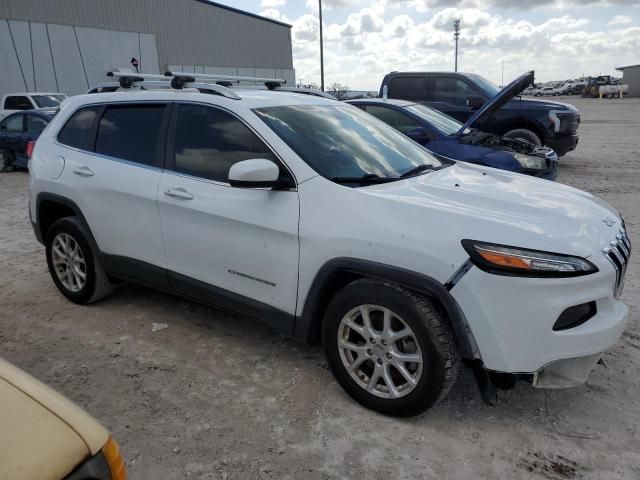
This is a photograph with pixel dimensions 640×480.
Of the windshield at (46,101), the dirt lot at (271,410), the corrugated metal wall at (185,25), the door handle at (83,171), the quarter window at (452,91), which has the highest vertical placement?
the corrugated metal wall at (185,25)

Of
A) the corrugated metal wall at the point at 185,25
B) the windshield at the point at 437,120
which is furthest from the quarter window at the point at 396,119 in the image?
the corrugated metal wall at the point at 185,25

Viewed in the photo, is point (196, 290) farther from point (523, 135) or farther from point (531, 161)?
point (523, 135)

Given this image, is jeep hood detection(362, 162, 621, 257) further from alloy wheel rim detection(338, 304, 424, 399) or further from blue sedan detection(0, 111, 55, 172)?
blue sedan detection(0, 111, 55, 172)

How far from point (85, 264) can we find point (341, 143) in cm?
232

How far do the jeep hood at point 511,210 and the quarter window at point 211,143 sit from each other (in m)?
0.84

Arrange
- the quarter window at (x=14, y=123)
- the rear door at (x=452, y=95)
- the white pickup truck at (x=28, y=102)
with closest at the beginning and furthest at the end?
the rear door at (x=452, y=95)
the quarter window at (x=14, y=123)
the white pickup truck at (x=28, y=102)

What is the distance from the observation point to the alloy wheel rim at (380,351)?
2646 millimetres

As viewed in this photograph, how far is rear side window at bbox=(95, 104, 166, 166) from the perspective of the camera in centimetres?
362

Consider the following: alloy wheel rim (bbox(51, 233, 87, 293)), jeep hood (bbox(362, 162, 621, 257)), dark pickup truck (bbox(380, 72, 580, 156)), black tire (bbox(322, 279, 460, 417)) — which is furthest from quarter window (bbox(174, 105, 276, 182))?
dark pickup truck (bbox(380, 72, 580, 156))

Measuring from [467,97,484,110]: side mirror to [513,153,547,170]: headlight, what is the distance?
3.46 metres

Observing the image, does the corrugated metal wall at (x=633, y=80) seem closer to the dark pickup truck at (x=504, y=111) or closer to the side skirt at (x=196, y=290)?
the dark pickup truck at (x=504, y=111)

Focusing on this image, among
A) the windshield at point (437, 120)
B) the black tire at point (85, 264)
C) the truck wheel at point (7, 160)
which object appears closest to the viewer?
the black tire at point (85, 264)

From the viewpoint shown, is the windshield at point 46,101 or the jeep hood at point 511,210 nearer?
the jeep hood at point 511,210

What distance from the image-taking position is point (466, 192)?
2893mm
